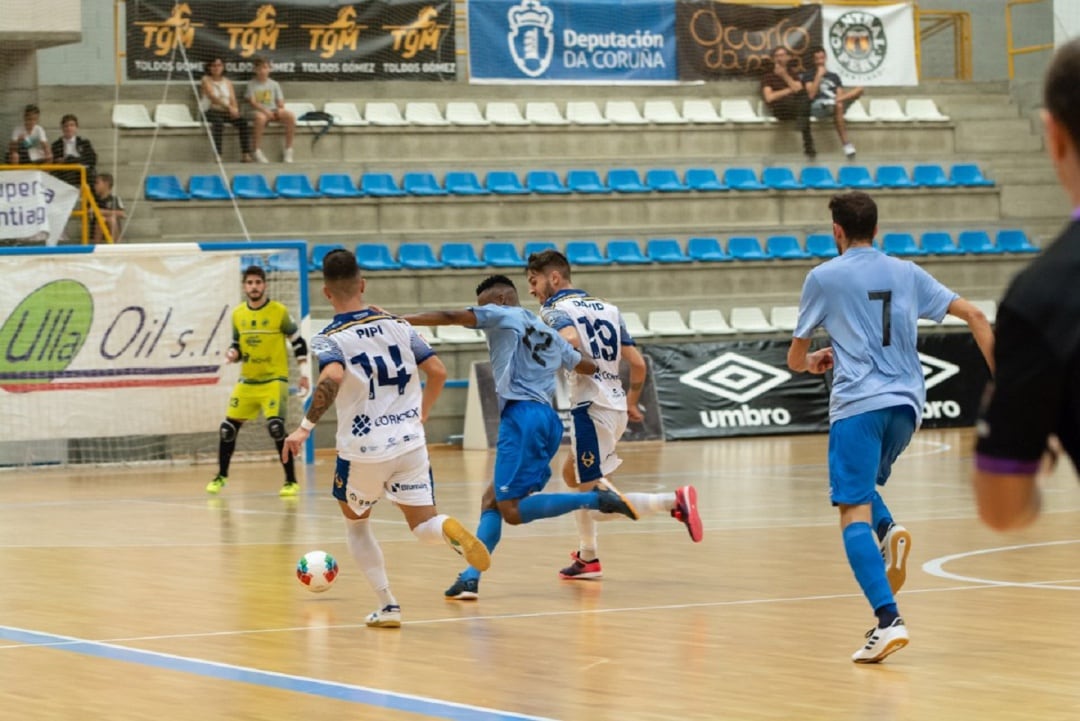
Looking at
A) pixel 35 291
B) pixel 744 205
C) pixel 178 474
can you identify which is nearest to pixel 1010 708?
pixel 178 474

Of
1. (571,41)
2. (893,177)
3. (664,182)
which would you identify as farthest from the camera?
(571,41)

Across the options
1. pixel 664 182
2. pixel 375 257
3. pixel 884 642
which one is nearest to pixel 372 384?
pixel 884 642

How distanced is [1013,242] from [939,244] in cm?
131

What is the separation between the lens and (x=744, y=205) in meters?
28.0

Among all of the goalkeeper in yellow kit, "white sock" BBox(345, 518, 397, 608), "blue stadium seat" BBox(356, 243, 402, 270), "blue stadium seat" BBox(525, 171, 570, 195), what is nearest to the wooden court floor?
"white sock" BBox(345, 518, 397, 608)

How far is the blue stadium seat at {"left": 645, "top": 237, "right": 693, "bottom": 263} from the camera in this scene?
87.7 feet

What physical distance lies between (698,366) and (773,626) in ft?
53.1

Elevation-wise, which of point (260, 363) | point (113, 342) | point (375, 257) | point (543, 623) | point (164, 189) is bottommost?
point (543, 623)

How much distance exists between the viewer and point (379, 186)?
26.3 m

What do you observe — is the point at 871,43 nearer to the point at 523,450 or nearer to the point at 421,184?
the point at 421,184

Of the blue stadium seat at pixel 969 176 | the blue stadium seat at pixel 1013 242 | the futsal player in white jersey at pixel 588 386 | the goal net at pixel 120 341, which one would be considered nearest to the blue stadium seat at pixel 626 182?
the blue stadium seat at pixel 969 176

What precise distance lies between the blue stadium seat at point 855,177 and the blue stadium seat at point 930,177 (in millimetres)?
823

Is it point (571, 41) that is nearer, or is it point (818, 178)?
point (818, 178)

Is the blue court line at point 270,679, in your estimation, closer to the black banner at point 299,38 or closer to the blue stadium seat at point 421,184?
the blue stadium seat at point 421,184
